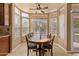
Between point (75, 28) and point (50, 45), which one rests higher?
point (75, 28)

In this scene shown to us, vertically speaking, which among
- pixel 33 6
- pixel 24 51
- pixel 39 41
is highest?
pixel 33 6

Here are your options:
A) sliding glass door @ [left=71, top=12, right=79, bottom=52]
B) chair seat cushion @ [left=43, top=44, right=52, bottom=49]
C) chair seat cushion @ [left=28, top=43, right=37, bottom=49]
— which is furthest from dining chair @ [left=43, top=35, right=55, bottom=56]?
sliding glass door @ [left=71, top=12, right=79, bottom=52]

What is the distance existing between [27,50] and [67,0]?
69 centimetres

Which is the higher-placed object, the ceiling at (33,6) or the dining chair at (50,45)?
the ceiling at (33,6)

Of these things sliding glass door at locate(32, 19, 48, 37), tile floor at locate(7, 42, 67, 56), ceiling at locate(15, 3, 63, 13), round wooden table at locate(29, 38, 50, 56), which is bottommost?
tile floor at locate(7, 42, 67, 56)

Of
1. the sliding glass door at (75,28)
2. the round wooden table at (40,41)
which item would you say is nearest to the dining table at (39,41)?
the round wooden table at (40,41)

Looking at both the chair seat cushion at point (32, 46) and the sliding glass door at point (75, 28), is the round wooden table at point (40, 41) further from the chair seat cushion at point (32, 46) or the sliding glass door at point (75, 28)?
the sliding glass door at point (75, 28)

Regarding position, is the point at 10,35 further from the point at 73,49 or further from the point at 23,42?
the point at 73,49

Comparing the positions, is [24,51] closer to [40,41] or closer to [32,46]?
[32,46]

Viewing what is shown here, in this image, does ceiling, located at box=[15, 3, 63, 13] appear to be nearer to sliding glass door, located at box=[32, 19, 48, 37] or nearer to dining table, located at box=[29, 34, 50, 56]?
sliding glass door, located at box=[32, 19, 48, 37]

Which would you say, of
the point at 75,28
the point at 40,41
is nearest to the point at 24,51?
the point at 40,41

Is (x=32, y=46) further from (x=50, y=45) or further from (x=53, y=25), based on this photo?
(x=53, y=25)

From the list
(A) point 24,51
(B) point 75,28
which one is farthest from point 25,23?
(B) point 75,28

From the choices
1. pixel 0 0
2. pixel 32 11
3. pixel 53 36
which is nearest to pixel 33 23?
pixel 32 11
